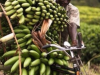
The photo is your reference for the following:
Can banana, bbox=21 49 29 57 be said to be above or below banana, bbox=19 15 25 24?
below

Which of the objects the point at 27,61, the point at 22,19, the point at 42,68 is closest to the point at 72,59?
the point at 42,68

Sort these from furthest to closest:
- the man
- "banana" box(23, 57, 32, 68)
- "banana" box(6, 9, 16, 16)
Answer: the man < "banana" box(6, 9, 16, 16) < "banana" box(23, 57, 32, 68)

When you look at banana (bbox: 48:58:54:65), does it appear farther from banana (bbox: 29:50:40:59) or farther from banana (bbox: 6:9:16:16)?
banana (bbox: 6:9:16:16)

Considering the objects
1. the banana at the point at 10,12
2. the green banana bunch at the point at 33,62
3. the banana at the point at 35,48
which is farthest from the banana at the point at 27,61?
the banana at the point at 10,12

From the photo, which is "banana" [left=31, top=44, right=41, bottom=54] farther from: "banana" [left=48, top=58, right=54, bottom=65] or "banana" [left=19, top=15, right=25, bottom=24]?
"banana" [left=19, top=15, right=25, bottom=24]

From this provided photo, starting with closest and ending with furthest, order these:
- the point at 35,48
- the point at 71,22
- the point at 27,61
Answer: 1. the point at 27,61
2. the point at 35,48
3. the point at 71,22

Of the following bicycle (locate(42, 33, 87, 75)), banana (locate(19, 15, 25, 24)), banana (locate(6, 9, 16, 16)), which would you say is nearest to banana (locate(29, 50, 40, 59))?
Result: bicycle (locate(42, 33, 87, 75))

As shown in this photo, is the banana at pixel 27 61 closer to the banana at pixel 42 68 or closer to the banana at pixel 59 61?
the banana at pixel 42 68

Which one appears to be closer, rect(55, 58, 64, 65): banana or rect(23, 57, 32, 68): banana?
rect(23, 57, 32, 68): banana

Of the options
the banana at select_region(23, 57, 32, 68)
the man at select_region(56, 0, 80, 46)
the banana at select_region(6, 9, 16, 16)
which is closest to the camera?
the banana at select_region(23, 57, 32, 68)

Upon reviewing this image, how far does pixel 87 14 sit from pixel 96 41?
10403mm

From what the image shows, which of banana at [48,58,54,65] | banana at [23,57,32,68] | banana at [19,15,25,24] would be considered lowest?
banana at [48,58,54,65]

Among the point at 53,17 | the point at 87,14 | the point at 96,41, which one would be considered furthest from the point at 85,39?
the point at 87,14

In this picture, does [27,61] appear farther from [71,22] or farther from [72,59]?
[71,22]
